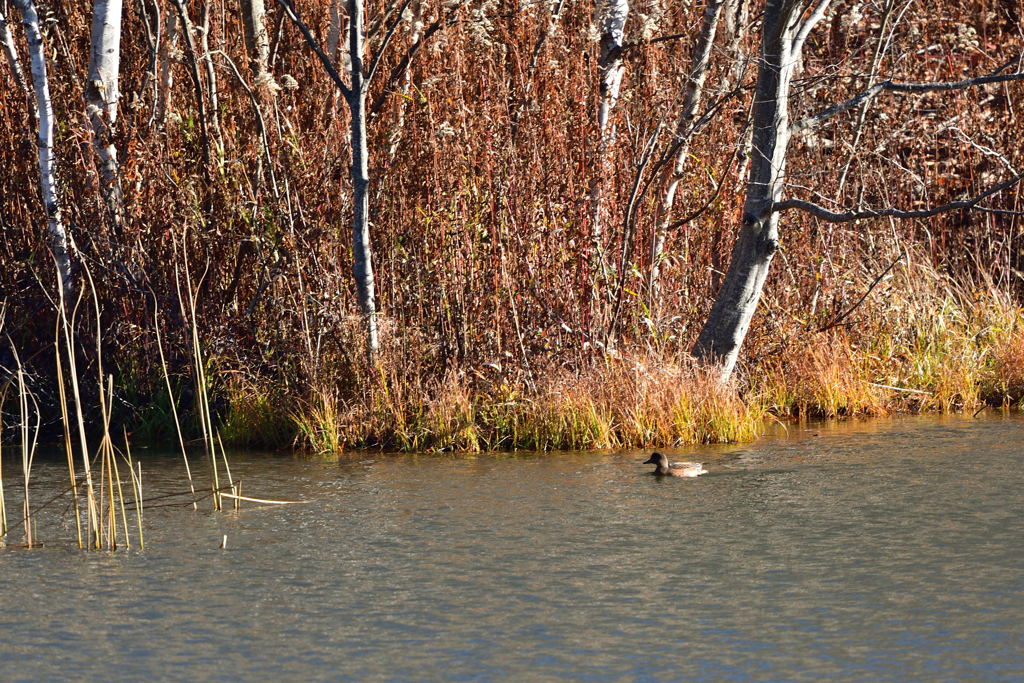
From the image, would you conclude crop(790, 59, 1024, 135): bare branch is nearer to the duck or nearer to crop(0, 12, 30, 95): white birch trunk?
the duck

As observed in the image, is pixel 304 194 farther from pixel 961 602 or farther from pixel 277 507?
pixel 961 602

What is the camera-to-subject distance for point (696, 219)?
9883 mm

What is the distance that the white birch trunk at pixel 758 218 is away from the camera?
8891 mm

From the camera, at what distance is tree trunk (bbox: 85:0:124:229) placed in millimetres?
9094

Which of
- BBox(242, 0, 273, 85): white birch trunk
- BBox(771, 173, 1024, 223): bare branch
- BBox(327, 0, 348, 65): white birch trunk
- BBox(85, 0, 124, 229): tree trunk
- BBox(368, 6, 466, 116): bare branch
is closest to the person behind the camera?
BBox(771, 173, 1024, 223): bare branch

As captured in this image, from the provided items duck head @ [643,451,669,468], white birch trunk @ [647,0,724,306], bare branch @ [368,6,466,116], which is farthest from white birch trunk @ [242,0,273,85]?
duck head @ [643,451,669,468]

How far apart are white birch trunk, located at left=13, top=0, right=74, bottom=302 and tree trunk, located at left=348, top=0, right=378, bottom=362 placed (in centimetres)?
192

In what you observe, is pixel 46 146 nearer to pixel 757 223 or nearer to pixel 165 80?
pixel 165 80

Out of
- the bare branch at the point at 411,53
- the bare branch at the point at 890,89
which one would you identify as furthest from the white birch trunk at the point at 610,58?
the bare branch at the point at 890,89

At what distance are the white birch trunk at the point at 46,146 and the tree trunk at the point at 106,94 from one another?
11.4 inches

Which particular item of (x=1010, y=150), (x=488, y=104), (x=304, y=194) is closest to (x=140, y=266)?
(x=304, y=194)

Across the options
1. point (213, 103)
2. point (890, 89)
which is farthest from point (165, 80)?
point (890, 89)

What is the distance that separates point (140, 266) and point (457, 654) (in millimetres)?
5321

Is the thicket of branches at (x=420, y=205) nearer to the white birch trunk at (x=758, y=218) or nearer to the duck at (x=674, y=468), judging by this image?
the white birch trunk at (x=758, y=218)
